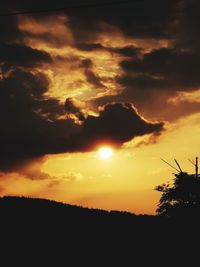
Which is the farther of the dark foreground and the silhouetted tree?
the silhouetted tree

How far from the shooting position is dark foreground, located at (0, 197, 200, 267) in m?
22.3

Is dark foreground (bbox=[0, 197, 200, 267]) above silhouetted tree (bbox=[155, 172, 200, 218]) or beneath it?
beneath

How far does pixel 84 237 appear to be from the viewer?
82.7 ft

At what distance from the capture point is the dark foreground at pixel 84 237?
2234cm

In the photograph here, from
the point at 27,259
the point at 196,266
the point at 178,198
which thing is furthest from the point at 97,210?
the point at 178,198

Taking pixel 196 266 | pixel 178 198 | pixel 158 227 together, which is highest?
pixel 178 198

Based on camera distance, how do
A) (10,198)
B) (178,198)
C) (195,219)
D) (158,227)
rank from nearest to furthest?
(10,198), (158,227), (195,219), (178,198)

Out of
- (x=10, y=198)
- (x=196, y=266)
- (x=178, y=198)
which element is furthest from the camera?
(x=178, y=198)

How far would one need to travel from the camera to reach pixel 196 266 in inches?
1008

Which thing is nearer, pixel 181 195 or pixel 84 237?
pixel 84 237

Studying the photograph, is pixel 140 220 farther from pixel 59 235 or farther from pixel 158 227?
pixel 59 235

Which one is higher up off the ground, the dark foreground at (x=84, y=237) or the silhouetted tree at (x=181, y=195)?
the silhouetted tree at (x=181, y=195)

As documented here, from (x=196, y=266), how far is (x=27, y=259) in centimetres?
971

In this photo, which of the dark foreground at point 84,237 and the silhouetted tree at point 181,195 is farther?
the silhouetted tree at point 181,195
